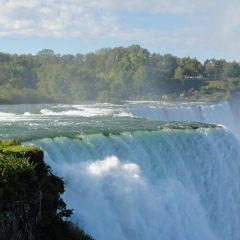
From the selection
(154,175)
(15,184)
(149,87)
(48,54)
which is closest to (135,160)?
(154,175)

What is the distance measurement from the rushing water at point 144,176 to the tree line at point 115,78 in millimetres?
23690

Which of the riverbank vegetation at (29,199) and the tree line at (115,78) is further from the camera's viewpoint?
the tree line at (115,78)

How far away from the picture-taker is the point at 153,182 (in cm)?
1539

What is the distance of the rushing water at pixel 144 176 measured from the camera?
1285 centimetres

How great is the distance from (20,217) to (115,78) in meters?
55.0

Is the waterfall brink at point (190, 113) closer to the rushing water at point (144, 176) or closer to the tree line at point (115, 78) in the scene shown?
the rushing water at point (144, 176)

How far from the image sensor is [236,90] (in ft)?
209

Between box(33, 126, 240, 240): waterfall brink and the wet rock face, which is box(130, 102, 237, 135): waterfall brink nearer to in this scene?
box(33, 126, 240, 240): waterfall brink

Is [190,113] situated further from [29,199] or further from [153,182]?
[29,199]

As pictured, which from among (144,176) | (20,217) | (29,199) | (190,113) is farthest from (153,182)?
(190,113)

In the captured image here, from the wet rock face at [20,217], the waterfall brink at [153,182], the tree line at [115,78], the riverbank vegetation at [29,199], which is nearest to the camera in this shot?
the wet rock face at [20,217]

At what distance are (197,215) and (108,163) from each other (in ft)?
11.9

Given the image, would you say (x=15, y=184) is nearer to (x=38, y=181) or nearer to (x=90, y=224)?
(x=38, y=181)

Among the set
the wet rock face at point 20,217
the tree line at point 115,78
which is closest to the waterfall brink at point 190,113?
Result: the tree line at point 115,78
